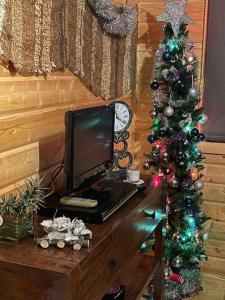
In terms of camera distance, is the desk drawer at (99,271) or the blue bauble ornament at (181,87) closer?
the desk drawer at (99,271)

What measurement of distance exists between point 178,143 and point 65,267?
5.12ft

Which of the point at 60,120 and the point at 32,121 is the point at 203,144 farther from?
the point at 32,121

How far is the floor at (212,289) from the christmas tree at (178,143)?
9.9 inches

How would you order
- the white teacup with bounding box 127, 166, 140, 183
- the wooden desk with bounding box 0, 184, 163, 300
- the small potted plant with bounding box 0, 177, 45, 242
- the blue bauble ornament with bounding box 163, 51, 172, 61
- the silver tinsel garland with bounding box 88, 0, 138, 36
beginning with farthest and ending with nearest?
1. the blue bauble ornament with bounding box 163, 51, 172, 61
2. the silver tinsel garland with bounding box 88, 0, 138, 36
3. the white teacup with bounding box 127, 166, 140, 183
4. the small potted plant with bounding box 0, 177, 45, 242
5. the wooden desk with bounding box 0, 184, 163, 300

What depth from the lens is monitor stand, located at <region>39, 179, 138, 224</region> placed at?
1489 millimetres

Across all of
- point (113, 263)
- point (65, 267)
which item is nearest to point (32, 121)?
point (113, 263)

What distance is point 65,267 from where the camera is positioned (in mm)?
1137

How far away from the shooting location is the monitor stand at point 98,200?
1.49 meters

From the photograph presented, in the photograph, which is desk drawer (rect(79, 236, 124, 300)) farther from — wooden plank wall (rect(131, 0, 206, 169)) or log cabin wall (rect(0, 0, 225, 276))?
wooden plank wall (rect(131, 0, 206, 169))

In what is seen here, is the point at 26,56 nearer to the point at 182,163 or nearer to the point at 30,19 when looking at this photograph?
the point at 30,19

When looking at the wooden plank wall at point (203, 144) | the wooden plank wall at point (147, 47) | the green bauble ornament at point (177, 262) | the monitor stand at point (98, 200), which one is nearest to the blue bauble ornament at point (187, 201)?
the green bauble ornament at point (177, 262)

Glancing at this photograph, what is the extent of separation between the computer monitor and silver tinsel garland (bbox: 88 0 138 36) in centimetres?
59

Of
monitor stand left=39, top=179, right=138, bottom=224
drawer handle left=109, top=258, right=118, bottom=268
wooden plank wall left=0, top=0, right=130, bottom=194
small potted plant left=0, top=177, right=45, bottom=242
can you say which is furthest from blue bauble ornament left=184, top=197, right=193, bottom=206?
small potted plant left=0, top=177, right=45, bottom=242

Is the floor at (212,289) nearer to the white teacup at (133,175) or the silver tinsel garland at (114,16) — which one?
the white teacup at (133,175)
